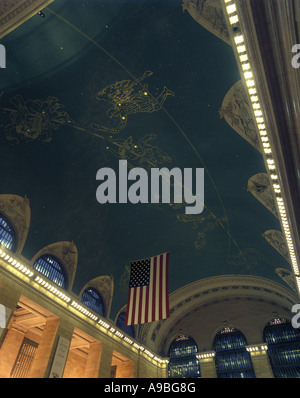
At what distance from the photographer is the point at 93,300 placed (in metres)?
16.7

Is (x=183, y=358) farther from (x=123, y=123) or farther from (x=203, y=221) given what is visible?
(x=123, y=123)

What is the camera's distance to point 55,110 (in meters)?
10.6

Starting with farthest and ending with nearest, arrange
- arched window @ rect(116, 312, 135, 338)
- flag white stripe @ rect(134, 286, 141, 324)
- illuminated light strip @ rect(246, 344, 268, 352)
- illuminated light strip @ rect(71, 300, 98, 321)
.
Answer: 1. illuminated light strip @ rect(246, 344, 268, 352)
2. arched window @ rect(116, 312, 135, 338)
3. illuminated light strip @ rect(71, 300, 98, 321)
4. flag white stripe @ rect(134, 286, 141, 324)

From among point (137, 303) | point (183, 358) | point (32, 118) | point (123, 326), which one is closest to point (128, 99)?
point (32, 118)

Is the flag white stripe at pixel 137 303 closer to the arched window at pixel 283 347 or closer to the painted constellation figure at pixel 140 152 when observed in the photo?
the painted constellation figure at pixel 140 152

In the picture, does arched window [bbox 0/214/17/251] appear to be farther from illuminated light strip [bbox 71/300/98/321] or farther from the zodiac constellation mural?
the zodiac constellation mural

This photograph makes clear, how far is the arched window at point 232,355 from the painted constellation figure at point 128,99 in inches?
704

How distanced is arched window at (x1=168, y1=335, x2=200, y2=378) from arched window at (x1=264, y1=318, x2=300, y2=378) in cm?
541

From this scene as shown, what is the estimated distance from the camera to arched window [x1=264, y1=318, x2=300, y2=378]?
17.8 m

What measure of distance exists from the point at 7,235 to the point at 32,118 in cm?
547

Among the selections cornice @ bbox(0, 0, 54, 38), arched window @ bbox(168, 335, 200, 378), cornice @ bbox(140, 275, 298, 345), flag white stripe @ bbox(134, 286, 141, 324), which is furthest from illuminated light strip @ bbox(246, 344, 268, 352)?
cornice @ bbox(0, 0, 54, 38)

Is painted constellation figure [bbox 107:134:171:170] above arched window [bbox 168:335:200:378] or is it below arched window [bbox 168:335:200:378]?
above

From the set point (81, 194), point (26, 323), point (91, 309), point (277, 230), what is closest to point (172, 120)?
point (81, 194)

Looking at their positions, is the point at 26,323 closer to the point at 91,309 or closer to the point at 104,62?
the point at 91,309
